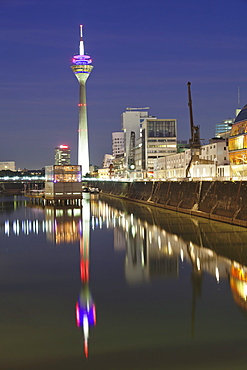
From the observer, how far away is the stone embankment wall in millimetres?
34978

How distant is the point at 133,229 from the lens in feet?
127

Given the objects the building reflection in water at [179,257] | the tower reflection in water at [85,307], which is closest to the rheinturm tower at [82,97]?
the building reflection in water at [179,257]

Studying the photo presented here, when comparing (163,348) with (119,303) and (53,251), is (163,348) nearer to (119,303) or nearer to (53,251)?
(119,303)

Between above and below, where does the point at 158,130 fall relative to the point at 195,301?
above

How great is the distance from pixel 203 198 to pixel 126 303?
98.5 feet

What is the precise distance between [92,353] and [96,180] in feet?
430

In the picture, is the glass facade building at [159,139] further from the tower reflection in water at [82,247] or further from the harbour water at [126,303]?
the harbour water at [126,303]

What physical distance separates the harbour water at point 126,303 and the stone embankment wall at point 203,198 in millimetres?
4132

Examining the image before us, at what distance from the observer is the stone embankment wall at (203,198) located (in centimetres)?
3498

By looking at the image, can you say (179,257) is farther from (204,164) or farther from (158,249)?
(204,164)

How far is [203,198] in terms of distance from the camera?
44906 millimetres

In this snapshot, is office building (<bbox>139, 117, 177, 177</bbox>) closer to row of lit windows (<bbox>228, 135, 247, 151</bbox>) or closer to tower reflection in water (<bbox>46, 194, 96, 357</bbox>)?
row of lit windows (<bbox>228, 135, 247, 151</bbox>)

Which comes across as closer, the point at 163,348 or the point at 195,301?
the point at 163,348

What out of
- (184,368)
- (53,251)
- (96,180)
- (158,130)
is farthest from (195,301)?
(96,180)
